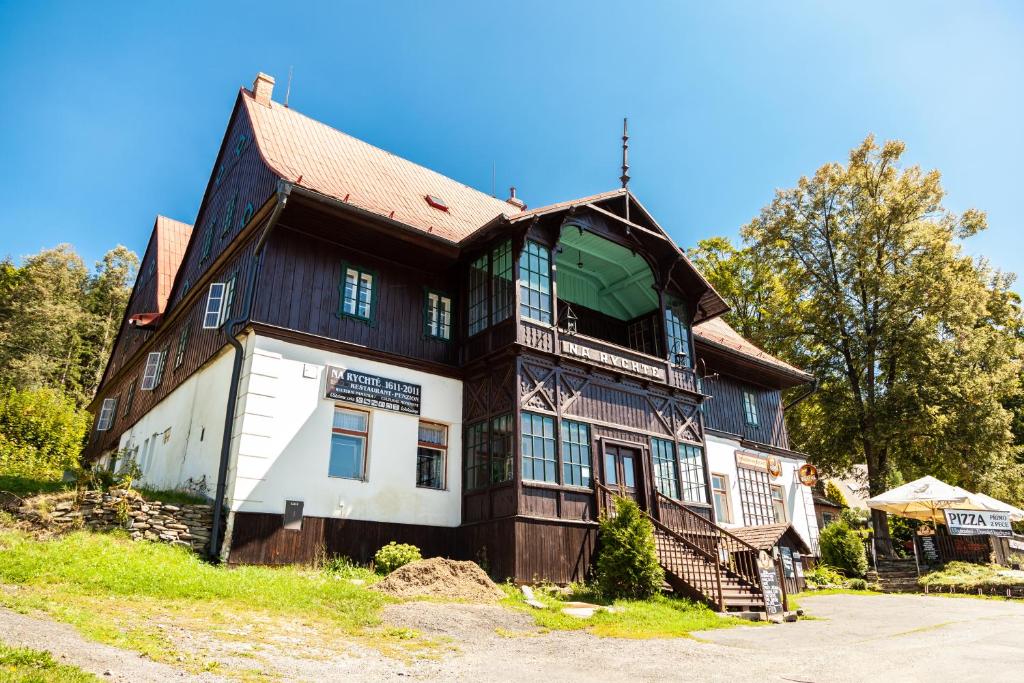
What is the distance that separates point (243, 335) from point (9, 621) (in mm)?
8702

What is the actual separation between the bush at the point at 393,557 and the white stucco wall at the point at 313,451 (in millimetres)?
1162

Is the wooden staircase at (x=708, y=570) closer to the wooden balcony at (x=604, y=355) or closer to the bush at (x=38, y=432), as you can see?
the wooden balcony at (x=604, y=355)

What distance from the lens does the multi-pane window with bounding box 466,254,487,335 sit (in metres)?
17.8

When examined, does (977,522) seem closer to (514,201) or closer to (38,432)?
(514,201)

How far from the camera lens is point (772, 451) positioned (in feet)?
89.4

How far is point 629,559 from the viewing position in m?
14.0

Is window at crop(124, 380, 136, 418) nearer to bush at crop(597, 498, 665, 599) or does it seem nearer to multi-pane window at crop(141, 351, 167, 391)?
multi-pane window at crop(141, 351, 167, 391)

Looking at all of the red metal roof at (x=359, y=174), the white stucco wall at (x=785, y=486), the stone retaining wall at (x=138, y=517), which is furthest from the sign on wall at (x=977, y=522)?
the stone retaining wall at (x=138, y=517)

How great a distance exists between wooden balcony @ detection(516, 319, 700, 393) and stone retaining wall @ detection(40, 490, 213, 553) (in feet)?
25.1

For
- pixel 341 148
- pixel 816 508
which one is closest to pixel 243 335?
pixel 341 148

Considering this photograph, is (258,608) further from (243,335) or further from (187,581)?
(243,335)

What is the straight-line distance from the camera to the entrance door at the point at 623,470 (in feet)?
56.1

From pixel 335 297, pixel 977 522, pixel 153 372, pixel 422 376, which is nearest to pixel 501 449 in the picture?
pixel 422 376

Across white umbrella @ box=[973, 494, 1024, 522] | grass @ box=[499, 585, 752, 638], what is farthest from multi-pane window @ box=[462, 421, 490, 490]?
white umbrella @ box=[973, 494, 1024, 522]
